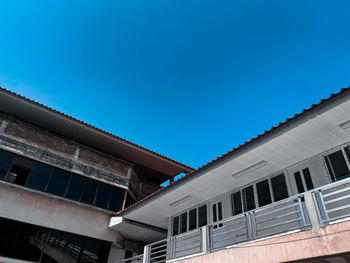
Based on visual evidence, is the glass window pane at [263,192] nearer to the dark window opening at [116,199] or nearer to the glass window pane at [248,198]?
the glass window pane at [248,198]

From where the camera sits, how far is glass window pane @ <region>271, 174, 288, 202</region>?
9.07 m

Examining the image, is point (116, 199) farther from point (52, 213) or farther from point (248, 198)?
point (248, 198)

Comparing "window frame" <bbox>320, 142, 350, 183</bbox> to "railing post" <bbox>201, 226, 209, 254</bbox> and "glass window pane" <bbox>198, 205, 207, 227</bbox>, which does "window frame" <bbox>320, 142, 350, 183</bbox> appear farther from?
"glass window pane" <bbox>198, 205, 207, 227</bbox>

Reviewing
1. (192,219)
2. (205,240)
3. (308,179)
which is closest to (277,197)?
(308,179)

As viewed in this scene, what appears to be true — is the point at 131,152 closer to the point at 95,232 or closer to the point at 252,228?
the point at 95,232

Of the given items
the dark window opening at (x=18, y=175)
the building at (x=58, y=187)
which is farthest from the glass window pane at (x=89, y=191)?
the dark window opening at (x=18, y=175)

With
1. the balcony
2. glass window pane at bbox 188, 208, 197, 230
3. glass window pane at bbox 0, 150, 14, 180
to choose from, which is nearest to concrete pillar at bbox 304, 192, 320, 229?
the balcony

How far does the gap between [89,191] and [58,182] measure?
5.39 ft

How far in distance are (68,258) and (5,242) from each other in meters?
2.85

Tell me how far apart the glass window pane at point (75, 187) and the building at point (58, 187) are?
5cm

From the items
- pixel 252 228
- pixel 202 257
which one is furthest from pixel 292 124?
pixel 202 257

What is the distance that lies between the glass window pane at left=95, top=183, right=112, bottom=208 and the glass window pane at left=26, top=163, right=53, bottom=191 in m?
2.73

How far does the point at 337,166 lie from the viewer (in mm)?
8102

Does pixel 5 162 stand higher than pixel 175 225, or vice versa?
pixel 5 162
